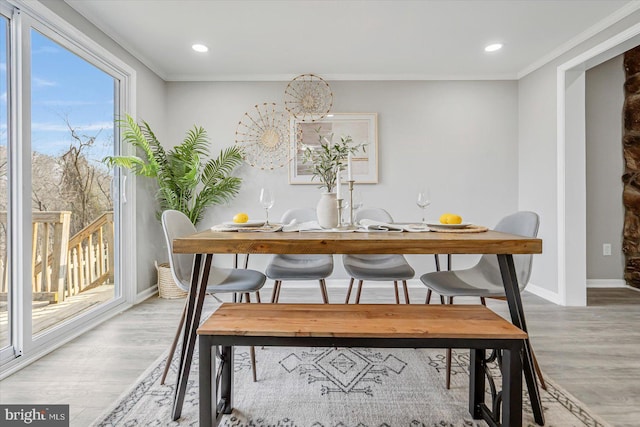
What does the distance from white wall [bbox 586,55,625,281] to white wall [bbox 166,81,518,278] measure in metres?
0.79

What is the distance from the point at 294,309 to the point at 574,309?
2891 millimetres

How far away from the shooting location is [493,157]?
3908 mm

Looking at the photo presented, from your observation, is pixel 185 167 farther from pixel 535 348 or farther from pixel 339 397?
pixel 535 348

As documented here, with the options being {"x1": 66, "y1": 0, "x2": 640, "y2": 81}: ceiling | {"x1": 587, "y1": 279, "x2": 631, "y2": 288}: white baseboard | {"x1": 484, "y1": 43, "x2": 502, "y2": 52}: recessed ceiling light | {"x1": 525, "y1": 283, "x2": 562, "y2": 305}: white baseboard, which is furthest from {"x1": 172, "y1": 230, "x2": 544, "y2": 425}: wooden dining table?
{"x1": 587, "y1": 279, "x2": 631, "y2": 288}: white baseboard

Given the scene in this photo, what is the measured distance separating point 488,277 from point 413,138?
87.3 inches

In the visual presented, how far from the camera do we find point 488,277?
6.70ft

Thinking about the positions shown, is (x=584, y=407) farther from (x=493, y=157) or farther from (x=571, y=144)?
(x=493, y=157)

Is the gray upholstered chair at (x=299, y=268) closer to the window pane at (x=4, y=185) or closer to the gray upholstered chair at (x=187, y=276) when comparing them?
the gray upholstered chair at (x=187, y=276)

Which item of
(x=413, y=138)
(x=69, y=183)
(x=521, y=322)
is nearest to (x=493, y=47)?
(x=413, y=138)

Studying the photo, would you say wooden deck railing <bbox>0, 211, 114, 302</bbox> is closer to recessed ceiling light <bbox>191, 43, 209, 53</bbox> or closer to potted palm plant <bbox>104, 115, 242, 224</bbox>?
potted palm plant <bbox>104, 115, 242, 224</bbox>

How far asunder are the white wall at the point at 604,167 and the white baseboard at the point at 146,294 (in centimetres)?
475

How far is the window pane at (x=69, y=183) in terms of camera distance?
2242 millimetres

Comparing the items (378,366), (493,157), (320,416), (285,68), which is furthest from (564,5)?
(320,416)

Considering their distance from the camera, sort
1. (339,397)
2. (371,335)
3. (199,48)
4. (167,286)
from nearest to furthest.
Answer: (371,335) → (339,397) → (199,48) → (167,286)
